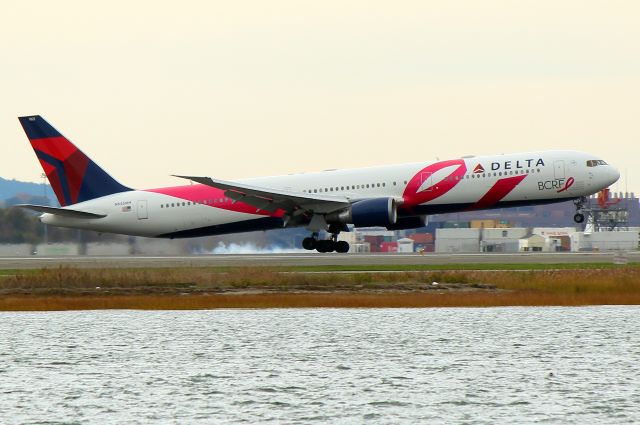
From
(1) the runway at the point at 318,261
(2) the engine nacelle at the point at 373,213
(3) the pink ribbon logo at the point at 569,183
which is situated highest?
(3) the pink ribbon logo at the point at 569,183

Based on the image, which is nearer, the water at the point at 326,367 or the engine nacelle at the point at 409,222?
the water at the point at 326,367

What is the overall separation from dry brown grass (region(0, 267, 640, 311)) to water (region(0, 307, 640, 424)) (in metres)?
0.61

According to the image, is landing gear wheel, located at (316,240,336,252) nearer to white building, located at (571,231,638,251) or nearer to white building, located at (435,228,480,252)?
white building, located at (571,231,638,251)

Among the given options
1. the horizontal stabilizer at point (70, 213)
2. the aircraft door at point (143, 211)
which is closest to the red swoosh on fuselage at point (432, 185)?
the aircraft door at point (143, 211)

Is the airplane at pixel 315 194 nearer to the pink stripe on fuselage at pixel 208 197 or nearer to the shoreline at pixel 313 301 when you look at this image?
the pink stripe on fuselage at pixel 208 197

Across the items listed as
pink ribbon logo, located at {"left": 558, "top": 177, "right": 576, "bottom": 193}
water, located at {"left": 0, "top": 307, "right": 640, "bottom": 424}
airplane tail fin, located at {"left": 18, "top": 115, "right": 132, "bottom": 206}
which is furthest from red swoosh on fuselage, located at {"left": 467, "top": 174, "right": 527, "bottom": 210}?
airplane tail fin, located at {"left": 18, "top": 115, "right": 132, "bottom": 206}

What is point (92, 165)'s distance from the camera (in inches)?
2581

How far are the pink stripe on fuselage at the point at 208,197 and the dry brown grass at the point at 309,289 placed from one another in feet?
39.9

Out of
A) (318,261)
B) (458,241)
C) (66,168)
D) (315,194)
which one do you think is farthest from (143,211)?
(458,241)

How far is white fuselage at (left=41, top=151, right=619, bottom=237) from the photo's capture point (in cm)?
5675

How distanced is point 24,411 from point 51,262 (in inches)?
1522

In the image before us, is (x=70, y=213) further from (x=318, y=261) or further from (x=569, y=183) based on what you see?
(x=569, y=183)

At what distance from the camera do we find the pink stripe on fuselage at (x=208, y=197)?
61.5 metres

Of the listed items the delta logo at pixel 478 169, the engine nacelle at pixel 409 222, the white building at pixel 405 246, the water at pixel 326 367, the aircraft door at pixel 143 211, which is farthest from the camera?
the white building at pixel 405 246
